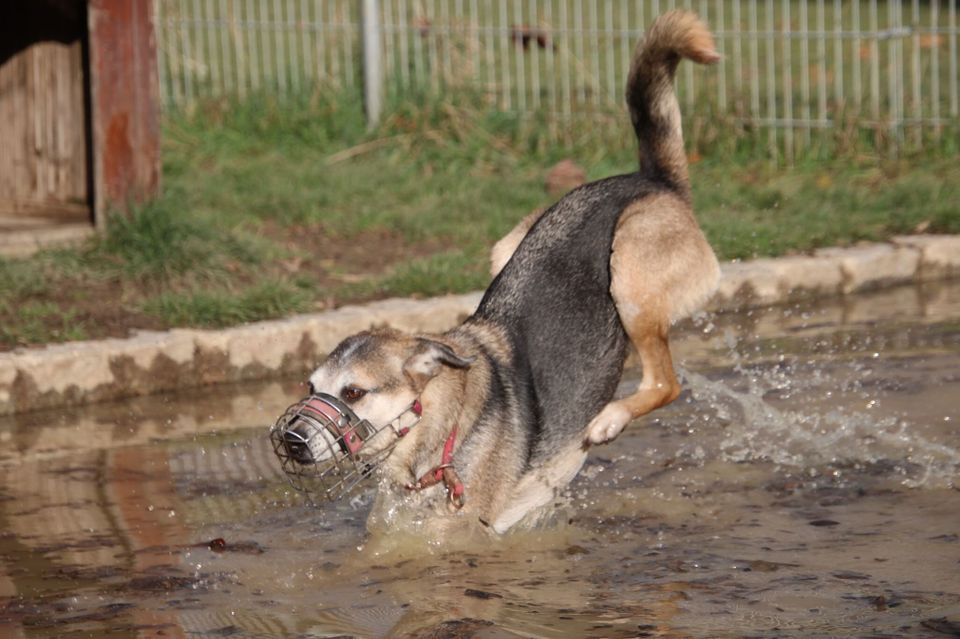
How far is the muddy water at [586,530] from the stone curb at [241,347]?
127 millimetres

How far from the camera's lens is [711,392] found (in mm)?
6430

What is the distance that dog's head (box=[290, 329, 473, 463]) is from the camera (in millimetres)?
4316

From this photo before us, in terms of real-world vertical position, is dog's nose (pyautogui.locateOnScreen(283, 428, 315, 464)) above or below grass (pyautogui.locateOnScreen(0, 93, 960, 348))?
below

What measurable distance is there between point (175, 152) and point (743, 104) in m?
4.16

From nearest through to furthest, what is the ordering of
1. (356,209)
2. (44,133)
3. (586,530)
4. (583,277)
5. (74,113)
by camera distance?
(586,530) < (583,277) < (74,113) < (44,133) < (356,209)

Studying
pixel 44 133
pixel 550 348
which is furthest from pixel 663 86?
pixel 44 133

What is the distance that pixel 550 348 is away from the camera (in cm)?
502

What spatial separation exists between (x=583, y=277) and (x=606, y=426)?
21.2 inches

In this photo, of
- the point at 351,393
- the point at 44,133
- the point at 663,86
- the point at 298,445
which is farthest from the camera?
the point at 44,133

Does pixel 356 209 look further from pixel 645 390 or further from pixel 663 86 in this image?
pixel 645 390

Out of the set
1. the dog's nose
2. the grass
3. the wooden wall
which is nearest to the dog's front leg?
the dog's nose

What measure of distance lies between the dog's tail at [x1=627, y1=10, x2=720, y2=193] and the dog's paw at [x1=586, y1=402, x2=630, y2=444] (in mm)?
1034

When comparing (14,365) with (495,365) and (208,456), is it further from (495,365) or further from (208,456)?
(495,365)

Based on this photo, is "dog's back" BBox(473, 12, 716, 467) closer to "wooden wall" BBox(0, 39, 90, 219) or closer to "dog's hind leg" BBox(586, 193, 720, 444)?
"dog's hind leg" BBox(586, 193, 720, 444)
